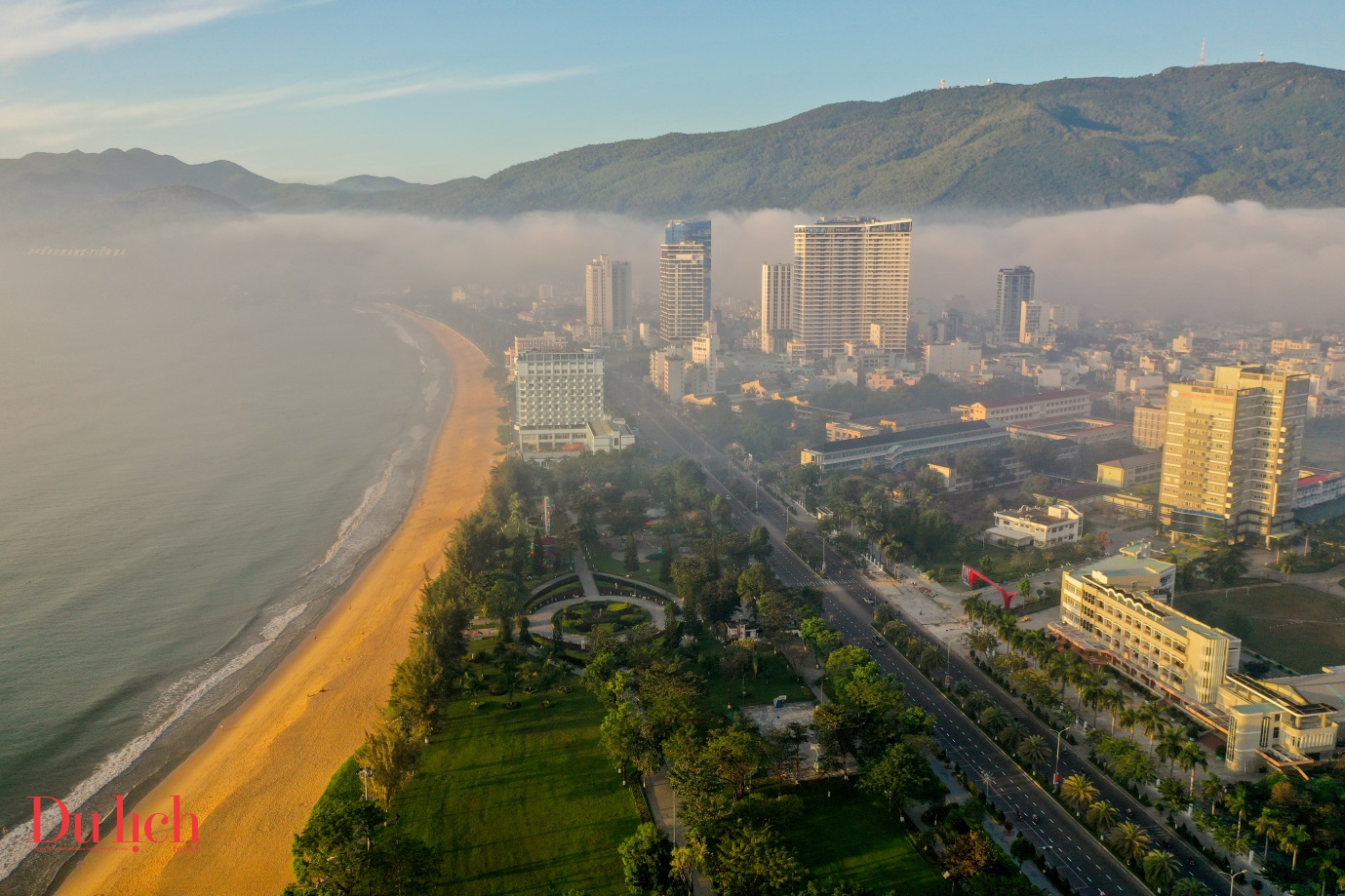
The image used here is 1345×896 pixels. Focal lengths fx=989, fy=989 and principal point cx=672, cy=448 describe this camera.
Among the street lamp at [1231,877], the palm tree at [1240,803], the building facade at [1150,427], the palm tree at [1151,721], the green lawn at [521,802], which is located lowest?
the green lawn at [521,802]

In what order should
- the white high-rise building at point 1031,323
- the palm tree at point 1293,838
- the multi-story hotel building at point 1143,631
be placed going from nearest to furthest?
the palm tree at point 1293,838 < the multi-story hotel building at point 1143,631 < the white high-rise building at point 1031,323

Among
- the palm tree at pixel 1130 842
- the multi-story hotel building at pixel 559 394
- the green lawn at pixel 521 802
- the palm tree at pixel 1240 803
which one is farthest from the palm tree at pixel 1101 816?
the multi-story hotel building at pixel 559 394

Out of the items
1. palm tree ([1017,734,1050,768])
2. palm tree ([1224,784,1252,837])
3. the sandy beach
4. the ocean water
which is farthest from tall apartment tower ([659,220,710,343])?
palm tree ([1224,784,1252,837])

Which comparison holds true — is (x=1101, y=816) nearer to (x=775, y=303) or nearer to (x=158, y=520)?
(x=158, y=520)

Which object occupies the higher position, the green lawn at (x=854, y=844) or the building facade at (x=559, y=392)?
the building facade at (x=559, y=392)

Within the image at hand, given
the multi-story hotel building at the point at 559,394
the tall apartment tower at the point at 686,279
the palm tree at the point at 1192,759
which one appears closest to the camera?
the palm tree at the point at 1192,759

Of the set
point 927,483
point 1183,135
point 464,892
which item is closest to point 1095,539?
point 927,483

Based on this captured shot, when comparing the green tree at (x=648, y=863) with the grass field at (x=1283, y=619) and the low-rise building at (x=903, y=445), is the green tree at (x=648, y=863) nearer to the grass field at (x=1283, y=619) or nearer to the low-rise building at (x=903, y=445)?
the grass field at (x=1283, y=619)
